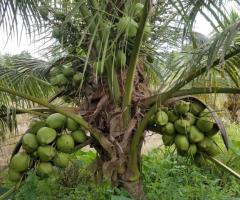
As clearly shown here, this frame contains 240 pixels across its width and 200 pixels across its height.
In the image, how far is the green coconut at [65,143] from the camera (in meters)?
2.84

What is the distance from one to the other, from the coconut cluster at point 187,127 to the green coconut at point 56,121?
21.8 inches

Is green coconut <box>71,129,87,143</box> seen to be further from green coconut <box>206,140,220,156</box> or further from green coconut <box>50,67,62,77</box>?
green coconut <box>206,140,220,156</box>

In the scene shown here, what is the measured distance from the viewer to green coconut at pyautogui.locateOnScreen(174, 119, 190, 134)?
9.21 ft

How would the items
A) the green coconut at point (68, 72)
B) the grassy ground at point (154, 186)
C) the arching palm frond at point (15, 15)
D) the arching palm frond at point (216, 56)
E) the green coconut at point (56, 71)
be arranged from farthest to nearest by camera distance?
the green coconut at point (56, 71) → the green coconut at point (68, 72) → the grassy ground at point (154, 186) → the arching palm frond at point (15, 15) → the arching palm frond at point (216, 56)

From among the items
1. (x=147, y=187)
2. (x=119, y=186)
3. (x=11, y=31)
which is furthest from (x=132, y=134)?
(x=11, y=31)

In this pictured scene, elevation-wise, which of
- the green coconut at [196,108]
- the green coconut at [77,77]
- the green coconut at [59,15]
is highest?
the green coconut at [59,15]

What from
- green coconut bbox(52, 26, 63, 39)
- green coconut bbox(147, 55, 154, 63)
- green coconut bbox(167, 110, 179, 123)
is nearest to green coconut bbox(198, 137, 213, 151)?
green coconut bbox(167, 110, 179, 123)

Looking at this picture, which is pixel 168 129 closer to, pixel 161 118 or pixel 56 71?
pixel 161 118

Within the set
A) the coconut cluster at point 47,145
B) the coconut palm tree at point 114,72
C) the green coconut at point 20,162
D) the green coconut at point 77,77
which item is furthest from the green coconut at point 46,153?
the green coconut at point 77,77

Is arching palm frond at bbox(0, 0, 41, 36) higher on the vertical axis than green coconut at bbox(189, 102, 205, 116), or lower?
higher

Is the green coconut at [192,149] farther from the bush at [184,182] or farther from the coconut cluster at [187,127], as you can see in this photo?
the bush at [184,182]

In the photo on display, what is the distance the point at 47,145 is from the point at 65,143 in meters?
0.11

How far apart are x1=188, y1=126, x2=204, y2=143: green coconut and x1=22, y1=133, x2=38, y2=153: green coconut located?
0.95m

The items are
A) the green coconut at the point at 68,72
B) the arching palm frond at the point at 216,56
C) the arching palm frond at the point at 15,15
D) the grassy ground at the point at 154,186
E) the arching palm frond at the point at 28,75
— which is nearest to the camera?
the arching palm frond at the point at 216,56
